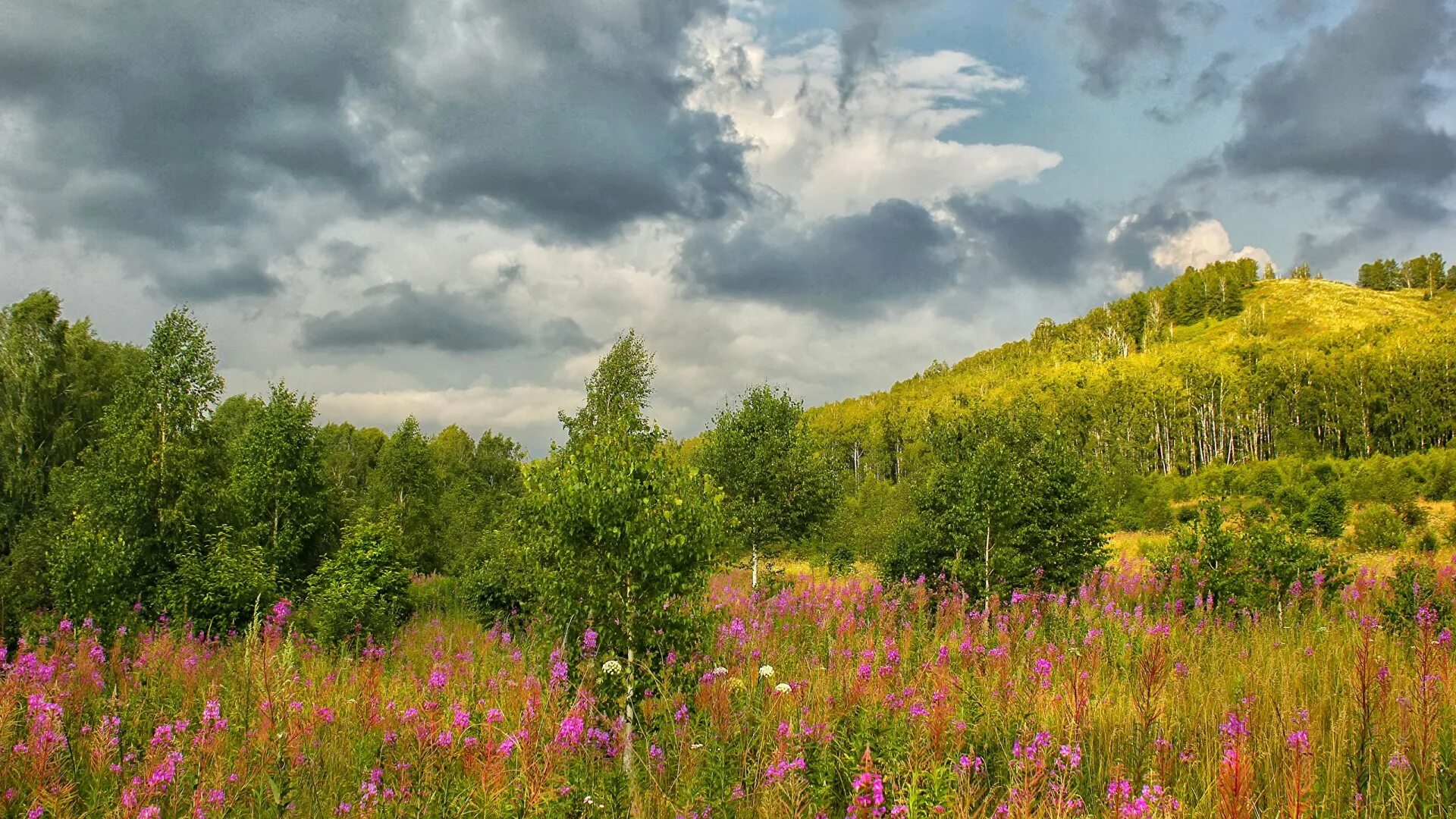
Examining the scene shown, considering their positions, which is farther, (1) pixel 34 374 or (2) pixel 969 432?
(1) pixel 34 374

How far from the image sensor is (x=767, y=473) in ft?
74.4

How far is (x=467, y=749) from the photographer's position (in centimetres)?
411

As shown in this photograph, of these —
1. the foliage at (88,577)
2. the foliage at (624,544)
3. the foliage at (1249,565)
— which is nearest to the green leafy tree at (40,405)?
the foliage at (88,577)

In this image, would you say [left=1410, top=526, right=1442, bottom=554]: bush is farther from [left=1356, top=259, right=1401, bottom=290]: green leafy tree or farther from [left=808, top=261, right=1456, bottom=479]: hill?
[left=1356, top=259, right=1401, bottom=290]: green leafy tree

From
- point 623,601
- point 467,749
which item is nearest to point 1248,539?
point 623,601

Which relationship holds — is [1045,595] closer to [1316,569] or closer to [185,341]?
[1316,569]

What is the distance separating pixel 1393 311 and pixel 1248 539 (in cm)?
17422

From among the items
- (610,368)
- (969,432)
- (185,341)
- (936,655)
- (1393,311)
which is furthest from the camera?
(1393,311)

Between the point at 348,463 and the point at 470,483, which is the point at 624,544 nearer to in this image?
the point at 470,483

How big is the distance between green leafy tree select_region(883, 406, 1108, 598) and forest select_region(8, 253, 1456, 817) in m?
0.07

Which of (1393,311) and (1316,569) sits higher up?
(1393,311)

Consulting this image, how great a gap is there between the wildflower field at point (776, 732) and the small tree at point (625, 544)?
13.9 inches

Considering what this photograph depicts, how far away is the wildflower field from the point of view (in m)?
3.63

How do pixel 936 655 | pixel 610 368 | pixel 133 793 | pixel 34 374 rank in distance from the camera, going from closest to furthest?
1. pixel 133 793
2. pixel 936 655
3. pixel 610 368
4. pixel 34 374
